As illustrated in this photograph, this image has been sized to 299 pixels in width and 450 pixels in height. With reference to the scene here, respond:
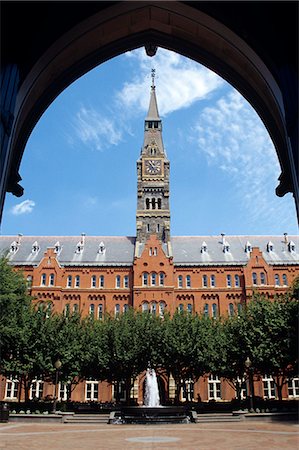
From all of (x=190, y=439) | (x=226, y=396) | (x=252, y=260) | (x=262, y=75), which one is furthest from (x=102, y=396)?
(x=262, y=75)

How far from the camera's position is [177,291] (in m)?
51.8

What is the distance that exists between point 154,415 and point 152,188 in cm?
3751

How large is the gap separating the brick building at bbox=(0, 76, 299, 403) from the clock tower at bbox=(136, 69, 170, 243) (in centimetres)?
16

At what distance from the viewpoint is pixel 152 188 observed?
5878 cm

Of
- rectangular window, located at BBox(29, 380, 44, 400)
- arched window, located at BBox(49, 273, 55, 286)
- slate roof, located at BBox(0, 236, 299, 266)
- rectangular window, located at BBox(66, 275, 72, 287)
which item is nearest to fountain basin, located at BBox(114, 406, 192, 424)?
rectangular window, located at BBox(29, 380, 44, 400)

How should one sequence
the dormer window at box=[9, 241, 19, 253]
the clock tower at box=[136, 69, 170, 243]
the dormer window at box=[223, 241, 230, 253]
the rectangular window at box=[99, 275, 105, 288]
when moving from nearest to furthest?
the rectangular window at box=[99, 275, 105, 288], the dormer window at box=[9, 241, 19, 253], the dormer window at box=[223, 241, 230, 253], the clock tower at box=[136, 69, 170, 243]

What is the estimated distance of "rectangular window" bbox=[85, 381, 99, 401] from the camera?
4769 centimetres

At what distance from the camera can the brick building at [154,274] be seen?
47969mm

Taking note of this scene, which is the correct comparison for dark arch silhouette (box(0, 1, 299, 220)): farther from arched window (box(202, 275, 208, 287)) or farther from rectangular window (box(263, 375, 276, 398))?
arched window (box(202, 275, 208, 287))

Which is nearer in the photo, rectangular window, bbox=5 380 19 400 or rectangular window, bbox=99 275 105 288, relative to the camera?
rectangular window, bbox=5 380 19 400

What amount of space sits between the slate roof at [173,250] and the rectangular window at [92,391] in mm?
Result: 14016

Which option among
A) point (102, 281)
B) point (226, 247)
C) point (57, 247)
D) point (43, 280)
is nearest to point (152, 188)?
point (226, 247)

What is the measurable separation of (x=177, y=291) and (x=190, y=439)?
3595 centimetres

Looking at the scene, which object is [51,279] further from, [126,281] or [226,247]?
[226,247]
